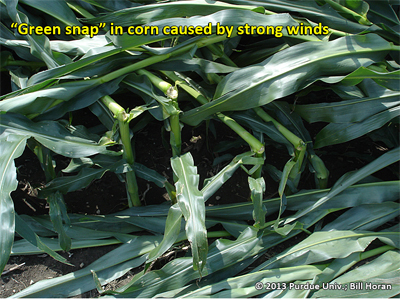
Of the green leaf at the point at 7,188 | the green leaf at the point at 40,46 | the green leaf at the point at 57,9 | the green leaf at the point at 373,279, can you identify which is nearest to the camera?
the green leaf at the point at 7,188

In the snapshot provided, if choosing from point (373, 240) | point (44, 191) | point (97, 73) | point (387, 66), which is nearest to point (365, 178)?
point (373, 240)

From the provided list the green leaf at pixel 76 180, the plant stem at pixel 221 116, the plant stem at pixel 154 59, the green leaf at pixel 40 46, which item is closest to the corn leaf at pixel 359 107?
the plant stem at pixel 221 116

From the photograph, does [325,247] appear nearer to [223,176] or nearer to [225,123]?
[223,176]

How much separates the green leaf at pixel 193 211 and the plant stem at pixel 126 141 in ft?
0.57

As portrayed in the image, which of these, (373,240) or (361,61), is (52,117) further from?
(373,240)

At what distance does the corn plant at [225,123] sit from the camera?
907 mm

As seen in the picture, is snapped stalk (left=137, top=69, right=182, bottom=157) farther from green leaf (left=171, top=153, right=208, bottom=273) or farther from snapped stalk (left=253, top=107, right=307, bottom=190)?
snapped stalk (left=253, top=107, right=307, bottom=190)

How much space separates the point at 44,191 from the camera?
1.00m

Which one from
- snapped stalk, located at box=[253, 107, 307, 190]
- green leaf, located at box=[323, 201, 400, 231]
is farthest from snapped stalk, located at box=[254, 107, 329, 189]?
green leaf, located at box=[323, 201, 400, 231]

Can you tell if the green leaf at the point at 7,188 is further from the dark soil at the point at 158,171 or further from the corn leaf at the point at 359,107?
the corn leaf at the point at 359,107

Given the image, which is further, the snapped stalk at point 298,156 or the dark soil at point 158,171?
the dark soil at point 158,171

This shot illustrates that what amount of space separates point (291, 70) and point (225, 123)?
247 millimetres

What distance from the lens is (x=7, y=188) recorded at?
30.5 inches

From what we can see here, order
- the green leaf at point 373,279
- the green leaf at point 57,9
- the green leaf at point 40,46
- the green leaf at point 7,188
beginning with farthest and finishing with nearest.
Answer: the green leaf at point 57,9 → the green leaf at point 40,46 → the green leaf at point 373,279 → the green leaf at point 7,188
